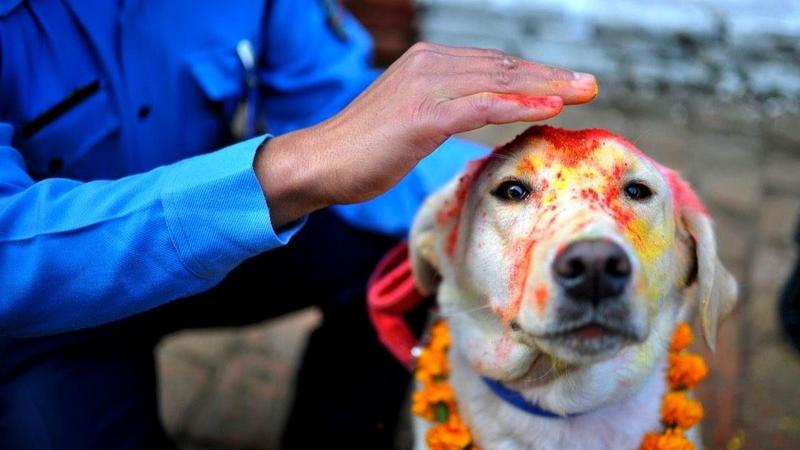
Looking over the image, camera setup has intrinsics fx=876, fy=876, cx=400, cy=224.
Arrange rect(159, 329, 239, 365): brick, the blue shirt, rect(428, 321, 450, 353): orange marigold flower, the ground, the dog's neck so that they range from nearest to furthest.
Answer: the blue shirt
the dog's neck
rect(428, 321, 450, 353): orange marigold flower
the ground
rect(159, 329, 239, 365): brick

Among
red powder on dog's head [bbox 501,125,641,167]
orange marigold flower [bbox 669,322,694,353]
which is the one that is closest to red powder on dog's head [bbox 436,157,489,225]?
red powder on dog's head [bbox 501,125,641,167]

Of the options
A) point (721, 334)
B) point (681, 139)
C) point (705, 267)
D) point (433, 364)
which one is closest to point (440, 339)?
point (433, 364)

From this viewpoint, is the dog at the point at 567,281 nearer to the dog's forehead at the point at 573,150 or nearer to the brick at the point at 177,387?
the dog's forehead at the point at 573,150

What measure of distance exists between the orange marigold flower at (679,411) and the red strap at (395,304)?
689 millimetres

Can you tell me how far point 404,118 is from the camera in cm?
161

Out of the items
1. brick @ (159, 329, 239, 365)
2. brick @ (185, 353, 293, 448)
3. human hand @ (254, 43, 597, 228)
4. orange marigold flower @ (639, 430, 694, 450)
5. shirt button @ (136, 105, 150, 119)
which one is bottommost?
brick @ (185, 353, 293, 448)

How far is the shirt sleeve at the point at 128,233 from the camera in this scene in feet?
5.79

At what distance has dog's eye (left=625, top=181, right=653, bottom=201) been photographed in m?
1.81

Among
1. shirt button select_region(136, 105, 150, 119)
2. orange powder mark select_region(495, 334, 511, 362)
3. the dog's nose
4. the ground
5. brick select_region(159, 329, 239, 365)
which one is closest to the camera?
the dog's nose

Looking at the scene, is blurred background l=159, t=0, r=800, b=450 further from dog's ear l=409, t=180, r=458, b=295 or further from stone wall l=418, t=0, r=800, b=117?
dog's ear l=409, t=180, r=458, b=295

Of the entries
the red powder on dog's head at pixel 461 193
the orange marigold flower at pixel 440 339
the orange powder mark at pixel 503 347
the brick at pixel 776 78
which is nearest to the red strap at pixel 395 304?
the orange marigold flower at pixel 440 339

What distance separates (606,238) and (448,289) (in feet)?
2.19

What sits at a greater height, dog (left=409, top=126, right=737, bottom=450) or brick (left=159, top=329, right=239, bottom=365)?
dog (left=409, top=126, right=737, bottom=450)

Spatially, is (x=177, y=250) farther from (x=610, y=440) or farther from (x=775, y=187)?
(x=775, y=187)
